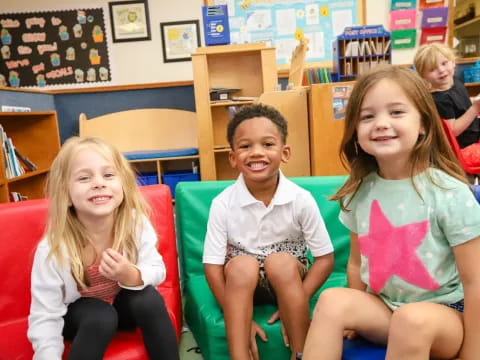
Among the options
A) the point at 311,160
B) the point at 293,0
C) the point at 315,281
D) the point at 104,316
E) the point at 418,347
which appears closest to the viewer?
the point at 418,347

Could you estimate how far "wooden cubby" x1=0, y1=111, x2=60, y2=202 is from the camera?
3639 mm

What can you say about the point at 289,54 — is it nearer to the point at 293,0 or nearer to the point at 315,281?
the point at 293,0

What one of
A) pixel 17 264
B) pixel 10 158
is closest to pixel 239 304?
pixel 17 264

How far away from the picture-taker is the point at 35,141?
3.74 m

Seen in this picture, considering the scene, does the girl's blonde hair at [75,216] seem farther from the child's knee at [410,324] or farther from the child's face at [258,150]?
the child's knee at [410,324]

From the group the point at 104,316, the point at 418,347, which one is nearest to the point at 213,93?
the point at 104,316

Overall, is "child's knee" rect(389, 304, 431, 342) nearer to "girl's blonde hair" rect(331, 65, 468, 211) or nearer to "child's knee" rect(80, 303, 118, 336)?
"girl's blonde hair" rect(331, 65, 468, 211)

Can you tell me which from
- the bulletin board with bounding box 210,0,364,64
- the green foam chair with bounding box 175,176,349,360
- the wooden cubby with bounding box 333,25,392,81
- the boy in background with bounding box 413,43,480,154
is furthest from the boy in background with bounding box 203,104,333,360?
the bulletin board with bounding box 210,0,364,64

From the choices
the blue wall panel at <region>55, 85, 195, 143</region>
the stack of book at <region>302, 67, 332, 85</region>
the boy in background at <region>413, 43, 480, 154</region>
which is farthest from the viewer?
the blue wall panel at <region>55, 85, 195, 143</region>

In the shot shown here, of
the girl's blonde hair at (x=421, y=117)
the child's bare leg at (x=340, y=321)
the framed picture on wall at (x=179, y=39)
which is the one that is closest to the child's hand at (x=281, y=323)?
the child's bare leg at (x=340, y=321)

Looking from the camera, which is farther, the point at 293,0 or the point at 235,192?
the point at 293,0

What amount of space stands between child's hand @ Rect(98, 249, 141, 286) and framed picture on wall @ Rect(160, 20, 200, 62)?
3701 millimetres

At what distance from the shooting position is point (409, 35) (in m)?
4.55

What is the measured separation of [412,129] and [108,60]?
13.8ft
